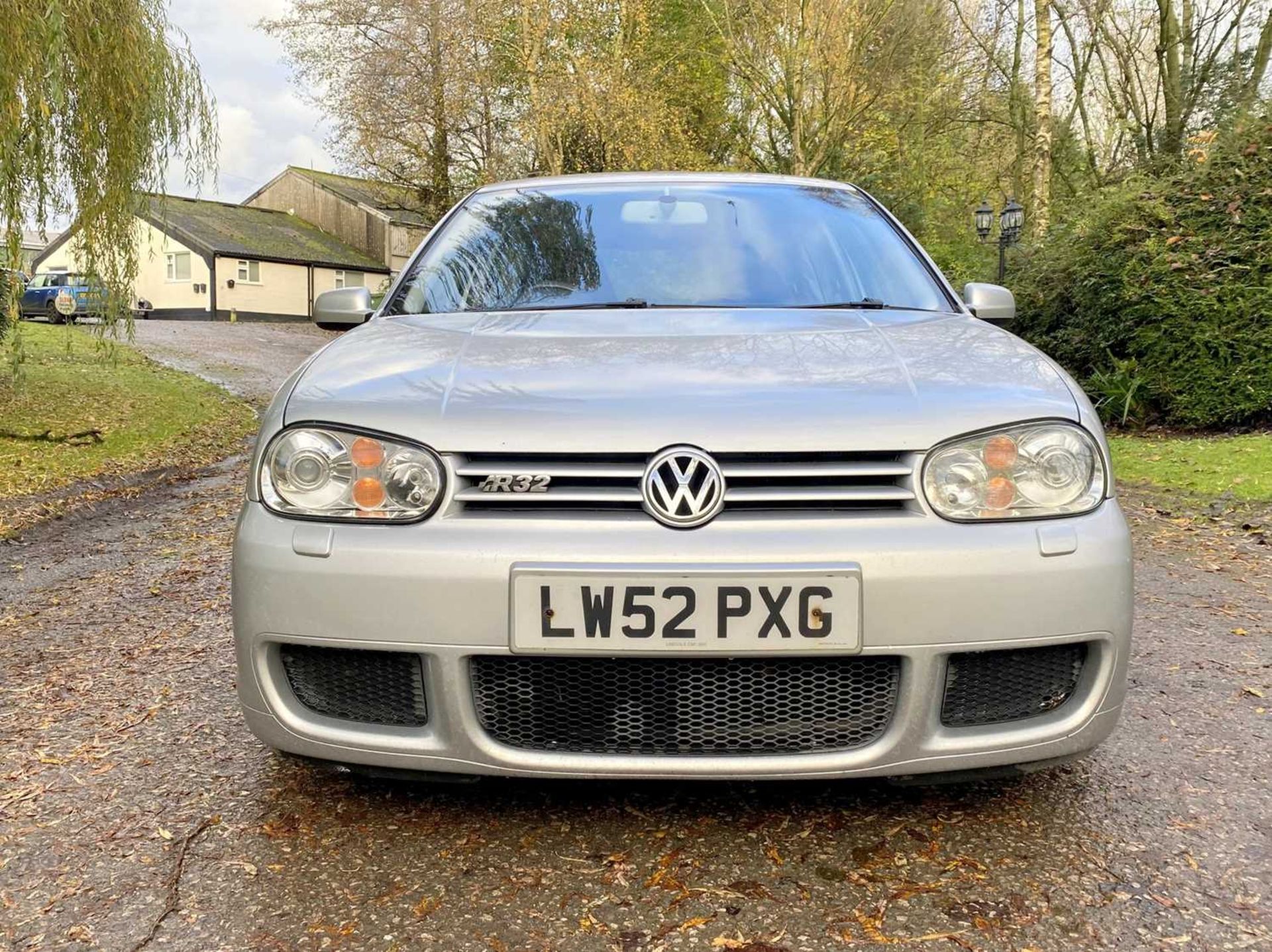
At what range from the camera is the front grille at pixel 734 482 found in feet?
6.07

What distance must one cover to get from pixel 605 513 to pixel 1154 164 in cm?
1056

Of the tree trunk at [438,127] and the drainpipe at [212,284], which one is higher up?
the tree trunk at [438,127]

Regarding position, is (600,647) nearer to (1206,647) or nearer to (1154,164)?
(1206,647)

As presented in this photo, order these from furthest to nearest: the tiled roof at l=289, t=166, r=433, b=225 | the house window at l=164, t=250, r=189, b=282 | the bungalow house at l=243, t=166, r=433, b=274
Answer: the bungalow house at l=243, t=166, r=433, b=274 < the house window at l=164, t=250, r=189, b=282 < the tiled roof at l=289, t=166, r=433, b=225

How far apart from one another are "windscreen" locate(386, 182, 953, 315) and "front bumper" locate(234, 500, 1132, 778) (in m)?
1.08

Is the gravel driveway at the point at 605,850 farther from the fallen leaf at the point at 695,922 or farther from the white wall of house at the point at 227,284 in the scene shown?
the white wall of house at the point at 227,284

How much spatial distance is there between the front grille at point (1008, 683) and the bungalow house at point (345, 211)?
42699 millimetres

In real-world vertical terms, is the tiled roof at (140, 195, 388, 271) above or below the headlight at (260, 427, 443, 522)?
above

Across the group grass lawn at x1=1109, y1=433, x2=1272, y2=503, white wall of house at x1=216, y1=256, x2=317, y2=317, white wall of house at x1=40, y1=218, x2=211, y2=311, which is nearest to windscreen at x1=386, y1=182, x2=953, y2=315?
grass lawn at x1=1109, y1=433, x2=1272, y2=503

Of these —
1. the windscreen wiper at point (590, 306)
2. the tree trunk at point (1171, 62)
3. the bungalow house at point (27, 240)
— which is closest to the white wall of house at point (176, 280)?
the bungalow house at point (27, 240)

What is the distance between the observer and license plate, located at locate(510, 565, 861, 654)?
69.3 inches

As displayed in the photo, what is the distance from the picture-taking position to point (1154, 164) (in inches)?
408

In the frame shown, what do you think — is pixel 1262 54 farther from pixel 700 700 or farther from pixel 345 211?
pixel 345 211

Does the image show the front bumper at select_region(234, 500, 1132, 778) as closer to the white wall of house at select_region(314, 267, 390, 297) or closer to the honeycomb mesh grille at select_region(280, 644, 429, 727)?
the honeycomb mesh grille at select_region(280, 644, 429, 727)
